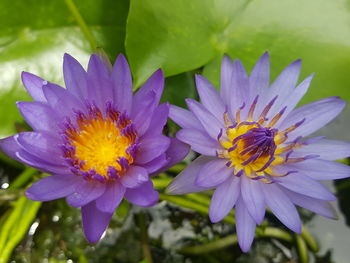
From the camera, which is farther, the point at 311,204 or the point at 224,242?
the point at 224,242

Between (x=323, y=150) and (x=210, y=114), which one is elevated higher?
(x=210, y=114)

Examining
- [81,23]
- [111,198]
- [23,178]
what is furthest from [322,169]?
[23,178]

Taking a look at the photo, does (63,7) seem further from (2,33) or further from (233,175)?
(233,175)

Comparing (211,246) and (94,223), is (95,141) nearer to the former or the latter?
(94,223)

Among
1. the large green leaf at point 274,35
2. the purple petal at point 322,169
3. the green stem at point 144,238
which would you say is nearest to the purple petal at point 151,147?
the purple petal at point 322,169

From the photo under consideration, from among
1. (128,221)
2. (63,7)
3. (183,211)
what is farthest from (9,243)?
(63,7)

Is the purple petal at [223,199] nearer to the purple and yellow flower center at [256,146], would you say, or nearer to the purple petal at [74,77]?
the purple and yellow flower center at [256,146]

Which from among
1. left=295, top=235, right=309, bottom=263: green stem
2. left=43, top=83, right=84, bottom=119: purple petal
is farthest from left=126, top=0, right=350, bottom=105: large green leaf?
left=295, top=235, right=309, bottom=263: green stem
